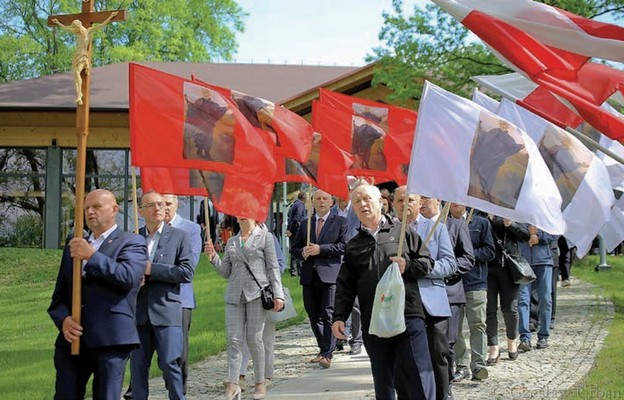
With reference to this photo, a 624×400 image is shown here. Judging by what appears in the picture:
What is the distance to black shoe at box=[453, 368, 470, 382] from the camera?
10461 millimetres

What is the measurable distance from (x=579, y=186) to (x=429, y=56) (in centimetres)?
1398

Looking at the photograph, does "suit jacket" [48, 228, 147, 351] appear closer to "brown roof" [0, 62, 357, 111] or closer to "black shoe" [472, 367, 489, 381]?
"black shoe" [472, 367, 489, 381]

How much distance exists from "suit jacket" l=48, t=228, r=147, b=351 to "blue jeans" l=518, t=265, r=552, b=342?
23.0 feet

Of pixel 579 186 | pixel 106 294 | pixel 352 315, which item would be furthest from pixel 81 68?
pixel 352 315

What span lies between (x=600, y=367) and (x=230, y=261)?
442 cm

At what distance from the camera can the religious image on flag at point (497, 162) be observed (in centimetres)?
757

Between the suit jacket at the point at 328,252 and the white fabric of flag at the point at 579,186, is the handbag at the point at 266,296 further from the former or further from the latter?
the white fabric of flag at the point at 579,186

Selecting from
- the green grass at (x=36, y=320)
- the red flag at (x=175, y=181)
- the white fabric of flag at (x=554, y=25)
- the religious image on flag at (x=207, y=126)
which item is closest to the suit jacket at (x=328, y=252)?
the green grass at (x=36, y=320)

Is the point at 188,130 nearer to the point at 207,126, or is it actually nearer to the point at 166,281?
the point at 207,126

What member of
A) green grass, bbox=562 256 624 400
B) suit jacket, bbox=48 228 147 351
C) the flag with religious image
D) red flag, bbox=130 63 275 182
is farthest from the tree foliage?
suit jacket, bbox=48 228 147 351

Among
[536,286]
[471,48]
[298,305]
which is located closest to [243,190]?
[536,286]

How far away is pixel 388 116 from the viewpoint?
13195mm

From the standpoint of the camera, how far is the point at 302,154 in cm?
1045

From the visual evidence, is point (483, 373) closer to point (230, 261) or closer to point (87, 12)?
point (230, 261)
